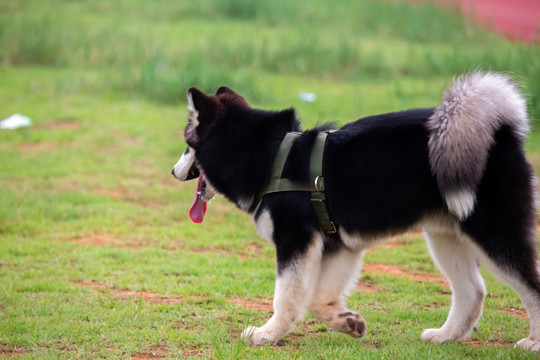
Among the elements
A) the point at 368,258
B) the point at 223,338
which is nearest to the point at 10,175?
the point at 368,258

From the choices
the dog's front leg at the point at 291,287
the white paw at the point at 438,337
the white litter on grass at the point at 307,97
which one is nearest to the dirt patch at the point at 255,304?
the dog's front leg at the point at 291,287

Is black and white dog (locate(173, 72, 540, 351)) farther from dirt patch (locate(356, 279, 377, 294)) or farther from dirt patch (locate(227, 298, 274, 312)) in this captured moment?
dirt patch (locate(356, 279, 377, 294))

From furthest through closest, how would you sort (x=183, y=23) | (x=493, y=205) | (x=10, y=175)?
(x=183, y=23)
(x=10, y=175)
(x=493, y=205)

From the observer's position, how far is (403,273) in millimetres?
6293

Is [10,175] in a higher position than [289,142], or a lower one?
lower

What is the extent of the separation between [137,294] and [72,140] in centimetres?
532

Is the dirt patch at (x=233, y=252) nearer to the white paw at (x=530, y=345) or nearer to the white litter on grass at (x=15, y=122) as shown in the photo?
the white paw at (x=530, y=345)

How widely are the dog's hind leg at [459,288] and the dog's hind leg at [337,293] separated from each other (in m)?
0.50

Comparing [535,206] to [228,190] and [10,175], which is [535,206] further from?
[10,175]

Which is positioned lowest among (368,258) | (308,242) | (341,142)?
(368,258)

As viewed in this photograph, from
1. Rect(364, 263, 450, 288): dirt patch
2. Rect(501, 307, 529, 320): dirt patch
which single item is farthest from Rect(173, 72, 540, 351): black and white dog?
Rect(364, 263, 450, 288): dirt patch

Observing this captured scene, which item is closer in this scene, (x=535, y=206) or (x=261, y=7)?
(x=535, y=206)

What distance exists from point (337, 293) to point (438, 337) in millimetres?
715

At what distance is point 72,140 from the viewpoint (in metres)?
10.3
